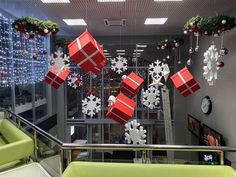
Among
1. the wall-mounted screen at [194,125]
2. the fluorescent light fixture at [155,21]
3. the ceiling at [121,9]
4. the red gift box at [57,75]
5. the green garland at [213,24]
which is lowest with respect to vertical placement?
the wall-mounted screen at [194,125]

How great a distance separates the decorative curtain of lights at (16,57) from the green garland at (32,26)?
3.93 ft

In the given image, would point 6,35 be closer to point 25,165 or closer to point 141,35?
point 25,165

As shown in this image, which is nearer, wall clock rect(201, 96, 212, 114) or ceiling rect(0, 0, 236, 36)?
ceiling rect(0, 0, 236, 36)

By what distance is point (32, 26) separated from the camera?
4.60m

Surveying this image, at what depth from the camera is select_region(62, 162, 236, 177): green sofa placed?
2.80 m

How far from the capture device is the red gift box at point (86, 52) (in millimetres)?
2932

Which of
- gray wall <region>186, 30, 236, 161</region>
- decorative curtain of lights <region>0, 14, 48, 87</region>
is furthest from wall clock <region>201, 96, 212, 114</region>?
decorative curtain of lights <region>0, 14, 48, 87</region>

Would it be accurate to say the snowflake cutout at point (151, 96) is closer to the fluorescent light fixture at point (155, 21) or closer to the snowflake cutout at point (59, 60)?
the snowflake cutout at point (59, 60)

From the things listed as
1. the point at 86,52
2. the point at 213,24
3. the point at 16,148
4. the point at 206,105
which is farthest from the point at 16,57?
the point at 206,105

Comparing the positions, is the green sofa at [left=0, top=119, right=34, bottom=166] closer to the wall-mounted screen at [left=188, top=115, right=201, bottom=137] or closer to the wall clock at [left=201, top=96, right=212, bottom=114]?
the wall clock at [left=201, top=96, right=212, bottom=114]

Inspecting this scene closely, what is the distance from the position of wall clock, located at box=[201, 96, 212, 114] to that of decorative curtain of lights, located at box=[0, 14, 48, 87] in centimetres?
491

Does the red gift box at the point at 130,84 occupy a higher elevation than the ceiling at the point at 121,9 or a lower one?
lower

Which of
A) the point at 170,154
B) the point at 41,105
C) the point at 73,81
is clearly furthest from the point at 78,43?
the point at 41,105

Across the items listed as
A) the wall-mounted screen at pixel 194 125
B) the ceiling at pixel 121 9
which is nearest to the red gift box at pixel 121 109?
the ceiling at pixel 121 9
